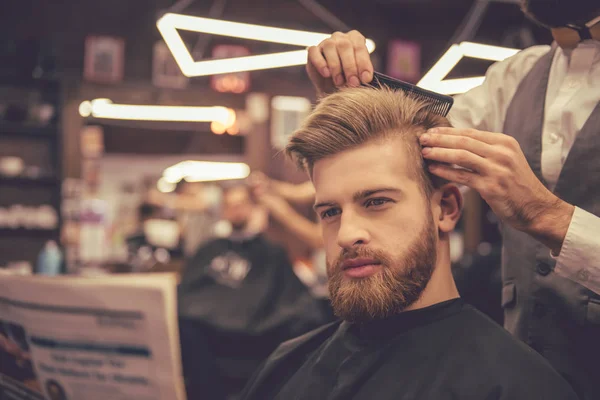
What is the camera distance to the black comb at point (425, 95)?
56.1 inches

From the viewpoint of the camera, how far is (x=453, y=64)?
3410 millimetres

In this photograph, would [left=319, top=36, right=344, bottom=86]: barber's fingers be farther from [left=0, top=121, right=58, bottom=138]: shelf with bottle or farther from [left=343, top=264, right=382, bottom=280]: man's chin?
[left=0, top=121, right=58, bottom=138]: shelf with bottle

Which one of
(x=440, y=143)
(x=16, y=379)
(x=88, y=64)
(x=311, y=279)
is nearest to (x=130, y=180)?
(x=88, y=64)

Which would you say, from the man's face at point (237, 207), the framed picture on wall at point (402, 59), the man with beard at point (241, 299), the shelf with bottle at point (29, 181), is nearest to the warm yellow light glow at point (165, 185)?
the shelf with bottle at point (29, 181)

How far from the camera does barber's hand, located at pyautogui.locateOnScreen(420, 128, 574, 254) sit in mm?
1178

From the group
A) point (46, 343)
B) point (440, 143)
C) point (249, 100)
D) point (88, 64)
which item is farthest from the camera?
point (249, 100)

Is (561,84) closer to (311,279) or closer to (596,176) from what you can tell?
(596,176)

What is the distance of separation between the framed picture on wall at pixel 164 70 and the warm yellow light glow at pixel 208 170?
4.17ft

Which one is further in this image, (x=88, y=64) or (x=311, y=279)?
(x=88, y=64)

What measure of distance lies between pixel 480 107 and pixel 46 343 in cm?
121

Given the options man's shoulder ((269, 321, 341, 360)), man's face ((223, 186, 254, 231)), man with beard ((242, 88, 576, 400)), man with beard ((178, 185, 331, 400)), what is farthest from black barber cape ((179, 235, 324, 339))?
man with beard ((242, 88, 576, 400))

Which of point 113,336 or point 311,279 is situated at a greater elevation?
point 113,336

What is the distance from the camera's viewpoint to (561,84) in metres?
1.54

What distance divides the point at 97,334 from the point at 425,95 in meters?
0.89
